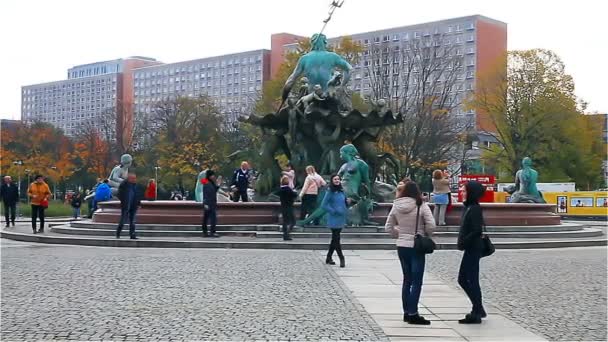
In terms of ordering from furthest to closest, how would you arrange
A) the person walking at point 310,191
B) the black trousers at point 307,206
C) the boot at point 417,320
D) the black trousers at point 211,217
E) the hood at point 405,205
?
the black trousers at point 307,206 → the black trousers at point 211,217 → the person walking at point 310,191 → the hood at point 405,205 → the boot at point 417,320

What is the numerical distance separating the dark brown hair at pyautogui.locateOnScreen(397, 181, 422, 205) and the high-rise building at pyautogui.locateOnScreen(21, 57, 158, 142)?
150925 millimetres

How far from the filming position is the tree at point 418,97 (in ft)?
168

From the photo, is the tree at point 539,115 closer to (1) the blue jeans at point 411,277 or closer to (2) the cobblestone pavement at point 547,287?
A: (2) the cobblestone pavement at point 547,287

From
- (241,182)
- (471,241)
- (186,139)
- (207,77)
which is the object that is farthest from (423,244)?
(207,77)

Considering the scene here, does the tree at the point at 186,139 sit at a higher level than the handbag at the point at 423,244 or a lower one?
higher

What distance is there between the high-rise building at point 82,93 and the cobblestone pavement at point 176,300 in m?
145

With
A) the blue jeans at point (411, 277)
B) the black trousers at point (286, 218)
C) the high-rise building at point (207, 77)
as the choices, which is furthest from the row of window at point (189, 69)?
the blue jeans at point (411, 277)

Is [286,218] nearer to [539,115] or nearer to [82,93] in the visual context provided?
[539,115]

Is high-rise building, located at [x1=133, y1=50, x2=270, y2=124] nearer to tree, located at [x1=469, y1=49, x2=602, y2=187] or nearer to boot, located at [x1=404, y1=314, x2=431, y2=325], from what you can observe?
tree, located at [x1=469, y1=49, x2=602, y2=187]

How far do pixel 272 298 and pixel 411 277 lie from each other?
2141 mm

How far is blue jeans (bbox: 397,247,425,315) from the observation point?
30.0 ft

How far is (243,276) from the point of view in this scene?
1317cm

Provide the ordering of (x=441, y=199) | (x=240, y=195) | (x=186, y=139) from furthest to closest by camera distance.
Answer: (x=186, y=139), (x=240, y=195), (x=441, y=199)

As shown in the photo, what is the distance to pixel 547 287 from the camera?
12.3 metres
